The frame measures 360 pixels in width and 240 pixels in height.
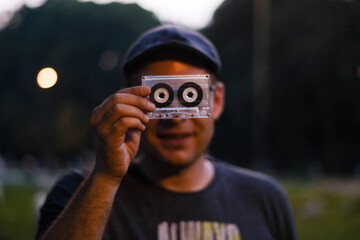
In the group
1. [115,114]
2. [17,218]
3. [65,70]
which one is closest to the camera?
[115,114]

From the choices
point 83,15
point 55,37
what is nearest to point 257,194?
point 83,15

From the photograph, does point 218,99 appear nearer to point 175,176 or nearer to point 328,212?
point 175,176

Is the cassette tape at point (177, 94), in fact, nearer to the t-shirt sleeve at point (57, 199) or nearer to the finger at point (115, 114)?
the finger at point (115, 114)

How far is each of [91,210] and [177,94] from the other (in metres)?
0.76

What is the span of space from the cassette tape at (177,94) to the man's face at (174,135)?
0.34 metres

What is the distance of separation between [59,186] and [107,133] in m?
0.93

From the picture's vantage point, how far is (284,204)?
3133 mm

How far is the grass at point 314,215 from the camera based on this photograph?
1017cm

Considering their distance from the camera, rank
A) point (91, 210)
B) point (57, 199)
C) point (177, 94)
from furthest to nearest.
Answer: point (57, 199) → point (177, 94) → point (91, 210)

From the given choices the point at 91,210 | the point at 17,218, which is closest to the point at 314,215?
the point at 17,218

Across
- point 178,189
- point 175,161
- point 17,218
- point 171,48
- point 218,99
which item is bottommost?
point 17,218

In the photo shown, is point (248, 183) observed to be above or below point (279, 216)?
above

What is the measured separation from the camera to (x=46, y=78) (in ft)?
7.43

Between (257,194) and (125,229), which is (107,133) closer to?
(125,229)
